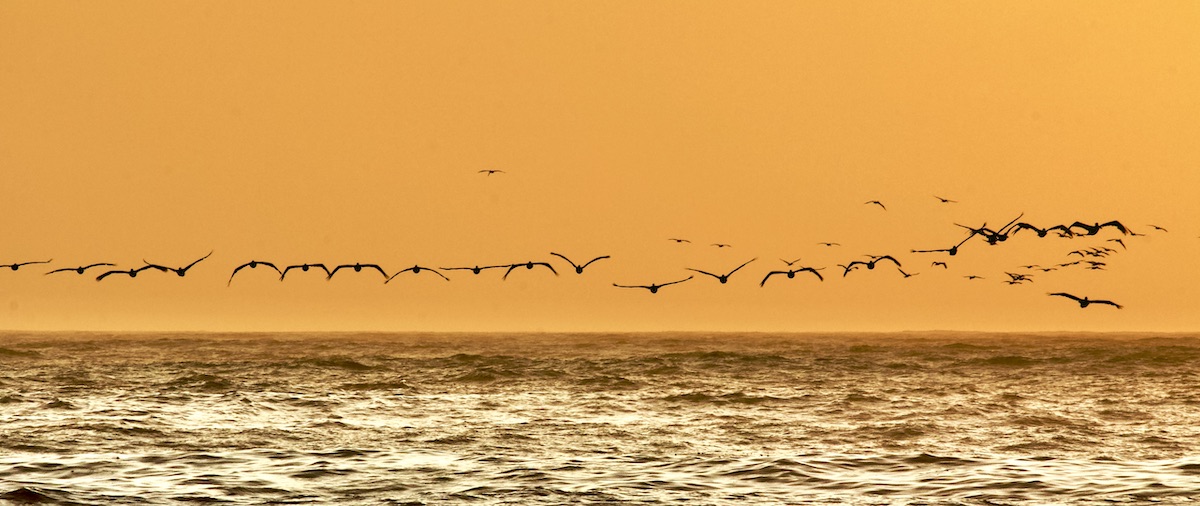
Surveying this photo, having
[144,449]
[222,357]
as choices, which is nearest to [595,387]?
[144,449]

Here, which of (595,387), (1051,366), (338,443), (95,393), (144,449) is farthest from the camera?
(1051,366)

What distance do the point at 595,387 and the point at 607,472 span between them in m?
26.6

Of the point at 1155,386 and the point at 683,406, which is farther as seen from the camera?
the point at 1155,386

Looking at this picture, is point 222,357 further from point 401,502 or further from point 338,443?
point 401,502

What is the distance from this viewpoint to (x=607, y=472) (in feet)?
82.7

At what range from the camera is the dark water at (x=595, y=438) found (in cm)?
2281

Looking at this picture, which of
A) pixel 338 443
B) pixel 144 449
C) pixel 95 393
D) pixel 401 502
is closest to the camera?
pixel 401 502

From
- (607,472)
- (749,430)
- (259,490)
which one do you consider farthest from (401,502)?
(749,430)

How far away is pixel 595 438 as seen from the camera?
31.5m

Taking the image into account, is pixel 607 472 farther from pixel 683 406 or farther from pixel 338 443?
pixel 683 406

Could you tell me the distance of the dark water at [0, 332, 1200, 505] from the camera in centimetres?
2281

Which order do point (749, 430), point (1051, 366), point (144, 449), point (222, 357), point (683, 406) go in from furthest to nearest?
point (222, 357) < point (1051, 366) < point (683, 406) < point (749, 430) < point (144, 449)

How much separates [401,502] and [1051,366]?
57.5 m

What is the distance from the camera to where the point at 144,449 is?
28.3 metres
